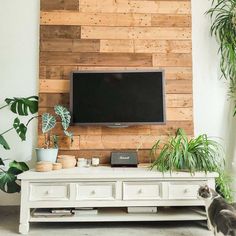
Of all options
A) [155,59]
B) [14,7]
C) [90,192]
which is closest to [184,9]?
[155,59]

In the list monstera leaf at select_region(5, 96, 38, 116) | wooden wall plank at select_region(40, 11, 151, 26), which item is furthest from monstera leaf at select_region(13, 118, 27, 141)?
wooden wall plank at select_region(40, 11, 151, 26)

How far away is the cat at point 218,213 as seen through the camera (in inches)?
67.7

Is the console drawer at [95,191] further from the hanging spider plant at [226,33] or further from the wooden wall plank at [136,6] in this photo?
the wooden wall plank at [136,6]

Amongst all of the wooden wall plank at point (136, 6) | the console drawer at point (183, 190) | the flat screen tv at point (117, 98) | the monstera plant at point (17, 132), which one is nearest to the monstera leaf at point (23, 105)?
the monstera plant at point (17, 132)

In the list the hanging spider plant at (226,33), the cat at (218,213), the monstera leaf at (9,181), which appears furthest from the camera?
the hanging spider plant at (226,33)

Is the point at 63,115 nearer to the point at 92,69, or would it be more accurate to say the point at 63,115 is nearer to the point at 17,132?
the point at 17,132

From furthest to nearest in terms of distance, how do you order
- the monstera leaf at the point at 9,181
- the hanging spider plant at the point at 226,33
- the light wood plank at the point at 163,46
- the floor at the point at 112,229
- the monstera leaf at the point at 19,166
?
1. the light wood plank at the point at 163,46
2. the hanging spider plant at the point at 226,33
3. the monstera leaf at the point at 19,166
4. the monstera leaf at the point at 9,181
5. the floor at the point at 112,229

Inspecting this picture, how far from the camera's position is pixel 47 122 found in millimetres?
2486

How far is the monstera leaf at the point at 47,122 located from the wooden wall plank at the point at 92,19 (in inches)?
40.7

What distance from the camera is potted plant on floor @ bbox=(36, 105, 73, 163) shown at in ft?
8.11

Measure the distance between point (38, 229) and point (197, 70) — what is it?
221 cm

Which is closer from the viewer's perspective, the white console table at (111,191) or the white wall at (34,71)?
the white console table at (111,191)

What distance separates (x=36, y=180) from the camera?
7.11ft

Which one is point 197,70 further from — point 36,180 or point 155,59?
point 36,180
